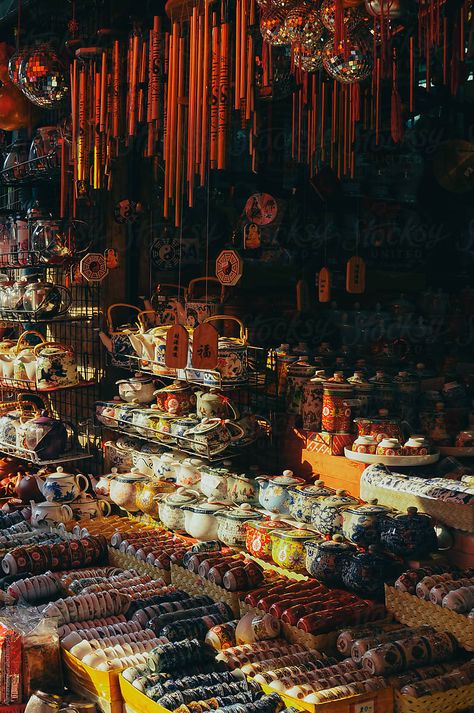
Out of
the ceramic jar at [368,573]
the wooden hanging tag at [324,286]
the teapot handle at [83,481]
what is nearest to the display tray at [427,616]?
the ceramic jar at [368,573]

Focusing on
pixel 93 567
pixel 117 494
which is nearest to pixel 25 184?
pixel 117 494

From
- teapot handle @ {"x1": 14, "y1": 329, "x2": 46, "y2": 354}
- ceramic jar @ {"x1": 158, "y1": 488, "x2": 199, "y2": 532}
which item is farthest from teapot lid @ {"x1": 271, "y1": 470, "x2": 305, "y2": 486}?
teapot handle @ {"x1": 14, "y1": 329, "x2": 46, "y2": 354}

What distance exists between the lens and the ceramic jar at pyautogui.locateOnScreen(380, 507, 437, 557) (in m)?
2.89

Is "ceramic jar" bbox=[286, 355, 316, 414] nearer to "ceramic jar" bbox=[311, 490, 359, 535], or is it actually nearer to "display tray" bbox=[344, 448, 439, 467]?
"display tray" bbox=[344, 448, 439, 467]

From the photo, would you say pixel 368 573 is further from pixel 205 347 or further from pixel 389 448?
pixel 205 347

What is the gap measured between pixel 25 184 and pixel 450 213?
8.95 ft

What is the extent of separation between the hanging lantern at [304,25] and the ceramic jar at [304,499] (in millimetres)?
1517

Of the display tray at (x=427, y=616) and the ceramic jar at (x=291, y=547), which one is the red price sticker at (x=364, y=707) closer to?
the display tray at (x=427, y=616)

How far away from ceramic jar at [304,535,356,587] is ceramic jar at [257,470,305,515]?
44 cm

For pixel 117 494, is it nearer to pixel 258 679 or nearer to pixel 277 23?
pixel 258 679

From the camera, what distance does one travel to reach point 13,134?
5508 mm

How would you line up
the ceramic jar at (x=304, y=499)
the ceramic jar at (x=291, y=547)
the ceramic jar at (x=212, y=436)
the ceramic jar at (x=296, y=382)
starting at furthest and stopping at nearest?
the ceramic jar at (x=296, y=382) < the ceramic jar at (x=212, y=436) < the ceramic jar at (x=304, y=499) < the ceramic jar at (x=291, y=547)

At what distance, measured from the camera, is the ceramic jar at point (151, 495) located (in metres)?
3.85

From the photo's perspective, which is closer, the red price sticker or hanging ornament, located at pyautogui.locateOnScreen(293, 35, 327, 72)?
the red price sticker
